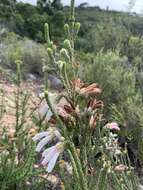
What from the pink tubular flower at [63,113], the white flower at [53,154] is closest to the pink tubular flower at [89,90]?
the pink tubular flower at [63,113]

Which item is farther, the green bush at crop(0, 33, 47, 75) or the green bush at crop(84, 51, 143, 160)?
the green bush at crop(0, 33, 47, 75)

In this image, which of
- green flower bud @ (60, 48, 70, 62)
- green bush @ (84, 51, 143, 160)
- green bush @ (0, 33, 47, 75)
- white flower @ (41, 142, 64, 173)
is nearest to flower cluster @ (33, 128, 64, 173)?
white flower @ (41, 142, 64, 173)

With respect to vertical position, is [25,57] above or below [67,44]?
below

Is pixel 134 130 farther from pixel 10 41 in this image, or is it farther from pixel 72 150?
pixel 10 41

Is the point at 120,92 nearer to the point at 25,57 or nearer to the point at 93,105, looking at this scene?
the point at 25,57

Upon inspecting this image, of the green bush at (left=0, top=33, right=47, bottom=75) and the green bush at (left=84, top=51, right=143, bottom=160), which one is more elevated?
the green bush at (left=84, top=51, right=143, bottom=160)

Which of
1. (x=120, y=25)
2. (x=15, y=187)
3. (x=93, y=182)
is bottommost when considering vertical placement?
(x=120, y=25)

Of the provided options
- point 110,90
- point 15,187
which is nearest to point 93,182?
point 15,187

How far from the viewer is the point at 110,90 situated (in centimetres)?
836

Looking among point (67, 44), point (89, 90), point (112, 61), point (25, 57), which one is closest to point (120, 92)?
point (112, 61)

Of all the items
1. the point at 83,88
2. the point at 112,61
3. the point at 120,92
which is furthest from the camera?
the point at 112,61

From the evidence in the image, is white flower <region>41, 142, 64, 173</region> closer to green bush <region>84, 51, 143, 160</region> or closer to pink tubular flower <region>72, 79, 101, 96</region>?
pink tubular flower <region>72, 79, 101, 96</region>

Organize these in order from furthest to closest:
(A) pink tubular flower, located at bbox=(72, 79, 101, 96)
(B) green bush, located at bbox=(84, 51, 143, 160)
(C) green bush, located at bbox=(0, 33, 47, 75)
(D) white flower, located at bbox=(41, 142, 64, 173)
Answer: (C) green bush, located at bbox=(0, 33, 47, 75) → (B) green bush, located at bbox=(84, 51, 143, 160) → (A) pink tubular flower, located at bbox=(72, 79, 101, 96) → (D) white flower, located at bbox=(41, 142, 64, 173)

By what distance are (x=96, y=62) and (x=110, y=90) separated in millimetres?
1087
